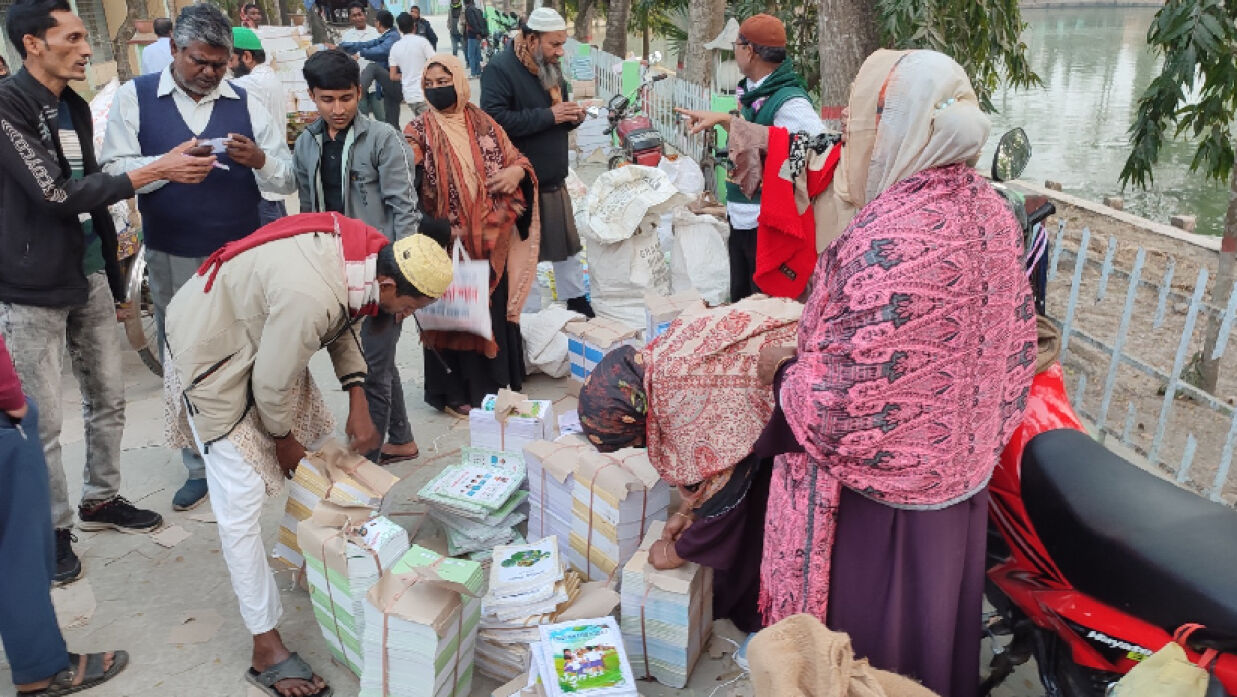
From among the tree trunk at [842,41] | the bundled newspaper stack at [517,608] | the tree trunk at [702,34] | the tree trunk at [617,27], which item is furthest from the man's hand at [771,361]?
the tree trunk at [617,27]

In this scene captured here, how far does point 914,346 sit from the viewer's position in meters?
1.82

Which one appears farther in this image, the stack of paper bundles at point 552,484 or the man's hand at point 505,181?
the man's hand at point 505,181

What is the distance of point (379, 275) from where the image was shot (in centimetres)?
259

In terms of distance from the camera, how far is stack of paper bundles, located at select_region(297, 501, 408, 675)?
8.43 ft

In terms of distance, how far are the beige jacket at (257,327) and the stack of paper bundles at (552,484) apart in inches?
34.7

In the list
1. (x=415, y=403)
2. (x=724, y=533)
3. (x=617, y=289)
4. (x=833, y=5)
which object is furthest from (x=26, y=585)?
(x=833, y=5)

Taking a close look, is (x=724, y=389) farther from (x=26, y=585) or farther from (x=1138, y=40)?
A: (x=1138, y=40)

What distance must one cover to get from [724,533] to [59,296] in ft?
7.85

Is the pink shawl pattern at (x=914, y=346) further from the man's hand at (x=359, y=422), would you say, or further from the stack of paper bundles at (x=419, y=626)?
the man's hand at (x=359, y=422)

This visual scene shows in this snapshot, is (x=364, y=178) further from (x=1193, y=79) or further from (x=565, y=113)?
(x=1193, y=79)

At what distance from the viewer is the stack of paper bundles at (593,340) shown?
4270 mm

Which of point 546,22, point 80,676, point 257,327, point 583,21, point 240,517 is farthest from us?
point 583,21

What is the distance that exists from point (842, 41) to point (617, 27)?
31.4 ft

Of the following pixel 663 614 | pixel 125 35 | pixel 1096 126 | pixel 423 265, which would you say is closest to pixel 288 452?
pixel 423 265
